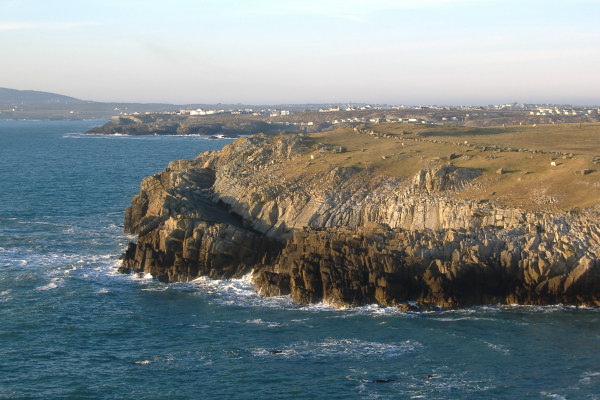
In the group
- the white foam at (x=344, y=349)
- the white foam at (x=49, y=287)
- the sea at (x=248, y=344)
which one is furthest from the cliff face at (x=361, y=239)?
the white foam at (x=344, y=349)

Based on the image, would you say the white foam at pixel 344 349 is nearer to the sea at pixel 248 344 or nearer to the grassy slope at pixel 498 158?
the sea at pixel 248 344

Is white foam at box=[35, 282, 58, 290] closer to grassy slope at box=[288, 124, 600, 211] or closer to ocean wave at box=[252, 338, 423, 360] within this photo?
ocean wave at box=[252, 338, 423, 360]

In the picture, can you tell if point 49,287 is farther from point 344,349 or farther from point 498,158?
point 498,158

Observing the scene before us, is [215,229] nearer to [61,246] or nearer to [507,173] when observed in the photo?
[61,246]

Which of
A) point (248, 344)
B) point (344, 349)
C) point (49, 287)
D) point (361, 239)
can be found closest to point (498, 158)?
point (361, 239)

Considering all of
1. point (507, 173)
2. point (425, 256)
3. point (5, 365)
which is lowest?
point (5, 365)

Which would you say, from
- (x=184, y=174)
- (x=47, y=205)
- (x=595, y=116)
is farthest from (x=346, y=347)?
(x=595, y=116)
